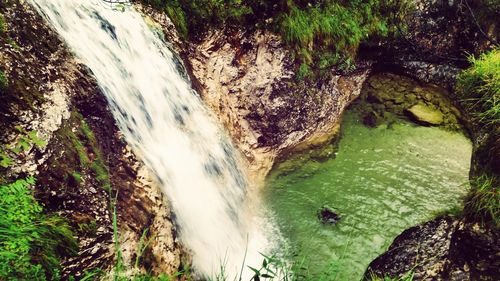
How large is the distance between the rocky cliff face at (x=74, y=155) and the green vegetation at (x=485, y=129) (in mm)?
3163

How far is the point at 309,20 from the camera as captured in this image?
681 centimetres

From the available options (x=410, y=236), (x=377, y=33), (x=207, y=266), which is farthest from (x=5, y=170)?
(x=377, y=33)

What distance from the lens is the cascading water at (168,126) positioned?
377 centimetres

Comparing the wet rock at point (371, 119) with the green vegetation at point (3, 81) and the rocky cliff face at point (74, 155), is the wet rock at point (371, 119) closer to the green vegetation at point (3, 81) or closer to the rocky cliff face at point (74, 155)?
the rocky cliff face at point (74, 155)

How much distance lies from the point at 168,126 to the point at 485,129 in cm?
403

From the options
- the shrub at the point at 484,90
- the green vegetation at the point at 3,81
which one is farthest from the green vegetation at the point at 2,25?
the shrub at the point at 484,90

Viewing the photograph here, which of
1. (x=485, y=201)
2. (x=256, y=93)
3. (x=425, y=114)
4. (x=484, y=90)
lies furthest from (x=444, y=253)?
(x=256, y=93)

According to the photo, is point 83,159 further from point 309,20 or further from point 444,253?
point 309,20

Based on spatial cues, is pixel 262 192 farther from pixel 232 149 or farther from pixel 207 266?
pixel 207 266

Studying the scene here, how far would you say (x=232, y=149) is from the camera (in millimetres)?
5793

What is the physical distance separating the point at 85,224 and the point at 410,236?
362 centimetres

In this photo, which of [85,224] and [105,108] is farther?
[105,108]

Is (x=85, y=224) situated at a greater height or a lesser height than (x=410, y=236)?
greater

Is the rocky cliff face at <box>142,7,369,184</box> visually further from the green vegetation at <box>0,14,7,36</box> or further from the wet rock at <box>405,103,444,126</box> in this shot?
the green vegetation at <box>0,14,7,36</box>
